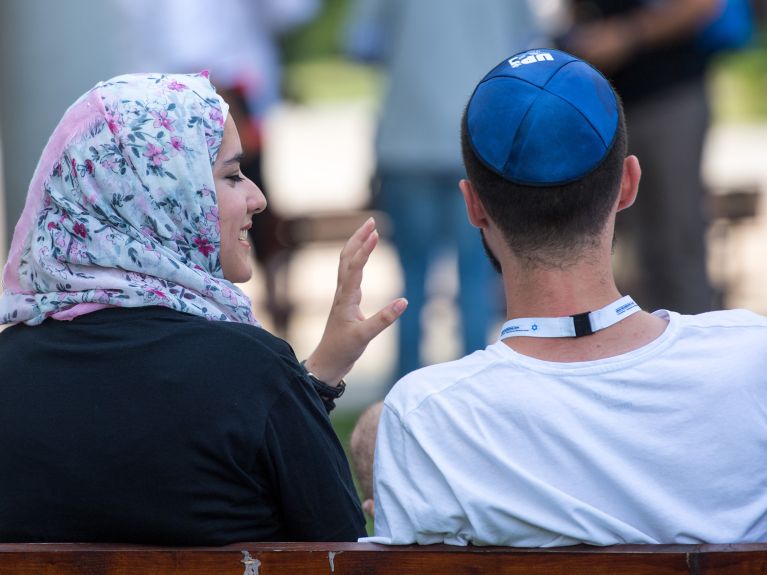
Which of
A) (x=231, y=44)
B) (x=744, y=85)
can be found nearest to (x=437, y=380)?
(x=231, y=44)

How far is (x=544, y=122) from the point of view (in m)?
2.12

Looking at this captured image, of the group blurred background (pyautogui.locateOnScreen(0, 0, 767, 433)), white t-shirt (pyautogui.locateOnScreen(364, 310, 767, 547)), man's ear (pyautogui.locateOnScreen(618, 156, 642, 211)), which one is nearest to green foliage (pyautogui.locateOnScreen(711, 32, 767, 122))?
blurred background (pyautogui.locateOnScreen(0, 0, 767, 433))

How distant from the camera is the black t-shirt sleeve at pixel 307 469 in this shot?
7.47 ft

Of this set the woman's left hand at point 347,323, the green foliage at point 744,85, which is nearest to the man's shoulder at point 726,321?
the woman's left hand at point 347,323

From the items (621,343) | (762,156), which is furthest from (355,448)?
(762,156)

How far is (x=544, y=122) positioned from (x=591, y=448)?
0.51m

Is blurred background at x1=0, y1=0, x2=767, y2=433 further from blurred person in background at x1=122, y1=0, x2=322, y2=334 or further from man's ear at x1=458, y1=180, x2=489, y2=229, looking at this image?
man's ear at x1=458, y1=180, x2=489, y2=229

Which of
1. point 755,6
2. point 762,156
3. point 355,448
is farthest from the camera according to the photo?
point 762,156

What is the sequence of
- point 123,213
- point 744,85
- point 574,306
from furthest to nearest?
point 744,85 → point 123,213 → point 574,306

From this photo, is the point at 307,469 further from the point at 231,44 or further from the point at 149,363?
the point at 231,44

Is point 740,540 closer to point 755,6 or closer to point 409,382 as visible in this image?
point 409,382

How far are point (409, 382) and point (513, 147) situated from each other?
0.40 metres

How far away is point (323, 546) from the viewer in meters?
2.09

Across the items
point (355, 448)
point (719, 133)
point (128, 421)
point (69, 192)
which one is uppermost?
point (69, 192)
